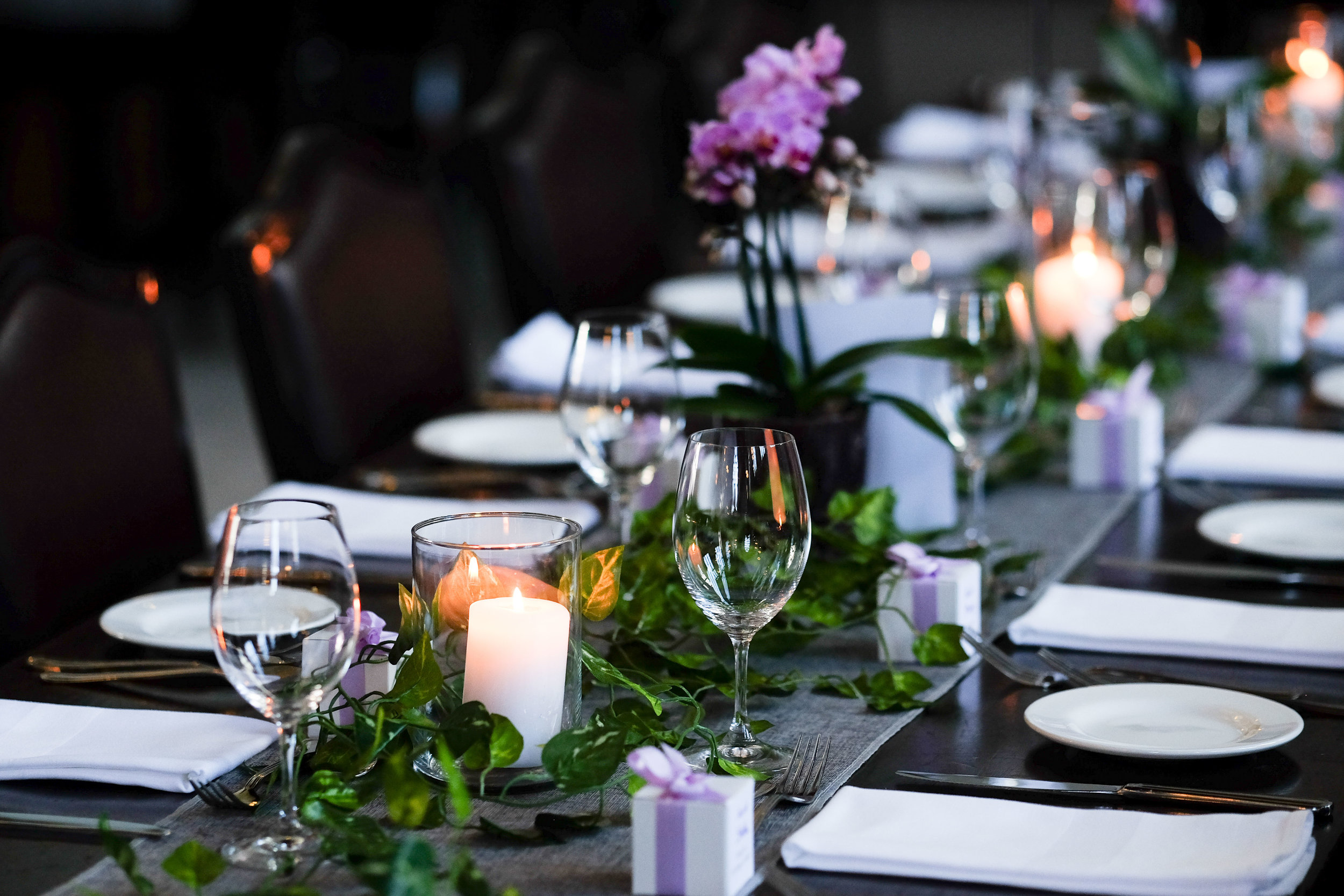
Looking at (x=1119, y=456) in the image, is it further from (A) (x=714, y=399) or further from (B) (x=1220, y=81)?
(B) (x=1220, y=81)

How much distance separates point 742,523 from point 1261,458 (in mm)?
955

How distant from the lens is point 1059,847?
0.81 meters

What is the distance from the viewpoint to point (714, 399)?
4.34ft

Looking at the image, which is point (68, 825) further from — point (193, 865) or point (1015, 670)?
point (1015, 670)

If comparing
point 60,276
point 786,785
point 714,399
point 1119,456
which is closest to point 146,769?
point 786,785

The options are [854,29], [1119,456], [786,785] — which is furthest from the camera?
[854,29]

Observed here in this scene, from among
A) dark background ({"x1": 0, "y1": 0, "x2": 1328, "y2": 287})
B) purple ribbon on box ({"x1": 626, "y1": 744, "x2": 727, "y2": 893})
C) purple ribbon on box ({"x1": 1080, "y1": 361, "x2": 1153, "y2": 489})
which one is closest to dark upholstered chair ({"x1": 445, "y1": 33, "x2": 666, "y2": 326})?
dark background ({"x1": 0, "y1": 0, "x2": 1328, "y2": 287})

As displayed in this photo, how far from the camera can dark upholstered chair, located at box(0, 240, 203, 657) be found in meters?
1.48

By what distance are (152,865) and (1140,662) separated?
677mm

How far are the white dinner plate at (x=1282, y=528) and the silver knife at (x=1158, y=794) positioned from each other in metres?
0.49

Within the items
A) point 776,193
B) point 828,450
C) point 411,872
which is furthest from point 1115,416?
point 411,872

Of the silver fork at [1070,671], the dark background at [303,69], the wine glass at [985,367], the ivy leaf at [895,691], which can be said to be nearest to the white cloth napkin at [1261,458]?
the wine glass at [985,367]

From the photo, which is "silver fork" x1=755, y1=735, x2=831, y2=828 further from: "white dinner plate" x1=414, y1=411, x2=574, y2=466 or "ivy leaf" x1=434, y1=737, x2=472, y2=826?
"white dinner plate" x1=414, y1=411, x2=574, y2=466

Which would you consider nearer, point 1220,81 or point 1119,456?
point 1119,456
